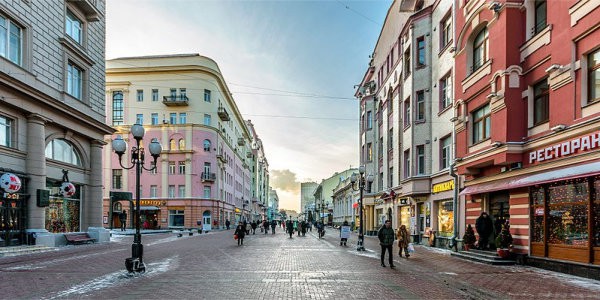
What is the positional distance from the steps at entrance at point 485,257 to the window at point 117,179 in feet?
163

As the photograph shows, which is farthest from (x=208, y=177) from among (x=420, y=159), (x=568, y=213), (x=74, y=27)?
(x=568, y=213)

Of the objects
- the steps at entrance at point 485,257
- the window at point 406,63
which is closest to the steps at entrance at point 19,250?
the steps at entrance at point 485,257

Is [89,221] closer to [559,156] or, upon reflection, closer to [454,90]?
[454,90]

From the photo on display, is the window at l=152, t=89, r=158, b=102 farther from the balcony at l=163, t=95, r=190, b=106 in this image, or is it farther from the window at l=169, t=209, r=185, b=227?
the window at l=169, t=209, r=185, b=227

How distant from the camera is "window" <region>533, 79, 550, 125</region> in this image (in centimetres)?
1426

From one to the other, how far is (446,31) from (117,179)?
47828 mm

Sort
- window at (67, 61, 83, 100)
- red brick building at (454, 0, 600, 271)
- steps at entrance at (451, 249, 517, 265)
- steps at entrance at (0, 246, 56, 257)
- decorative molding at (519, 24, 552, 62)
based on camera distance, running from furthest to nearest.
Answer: window at (67, 61, 83, 100), steps at entrance at (0, 246, 56, 257), steps at entrance at (451, 249, 517, 265), decorative molding at (519, 24, 552, 62), red brick building at (454, 0, 600, 271)

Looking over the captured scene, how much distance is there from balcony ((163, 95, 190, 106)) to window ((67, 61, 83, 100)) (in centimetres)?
2850

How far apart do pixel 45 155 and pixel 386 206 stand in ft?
82.0

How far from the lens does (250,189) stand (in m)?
109

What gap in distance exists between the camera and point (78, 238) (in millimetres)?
25250

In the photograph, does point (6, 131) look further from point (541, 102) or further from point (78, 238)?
point (541, 102)

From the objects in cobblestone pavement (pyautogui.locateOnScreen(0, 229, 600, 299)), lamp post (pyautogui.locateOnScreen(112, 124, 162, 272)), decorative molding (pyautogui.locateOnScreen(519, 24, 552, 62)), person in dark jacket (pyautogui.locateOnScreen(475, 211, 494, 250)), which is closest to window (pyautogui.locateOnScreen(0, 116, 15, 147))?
cobblestone pavement (pyautogui.locateOnScreen(0, 229, 600, 299))

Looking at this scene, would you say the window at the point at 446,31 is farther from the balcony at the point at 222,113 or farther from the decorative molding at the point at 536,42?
the balcony at the point at 222,113
